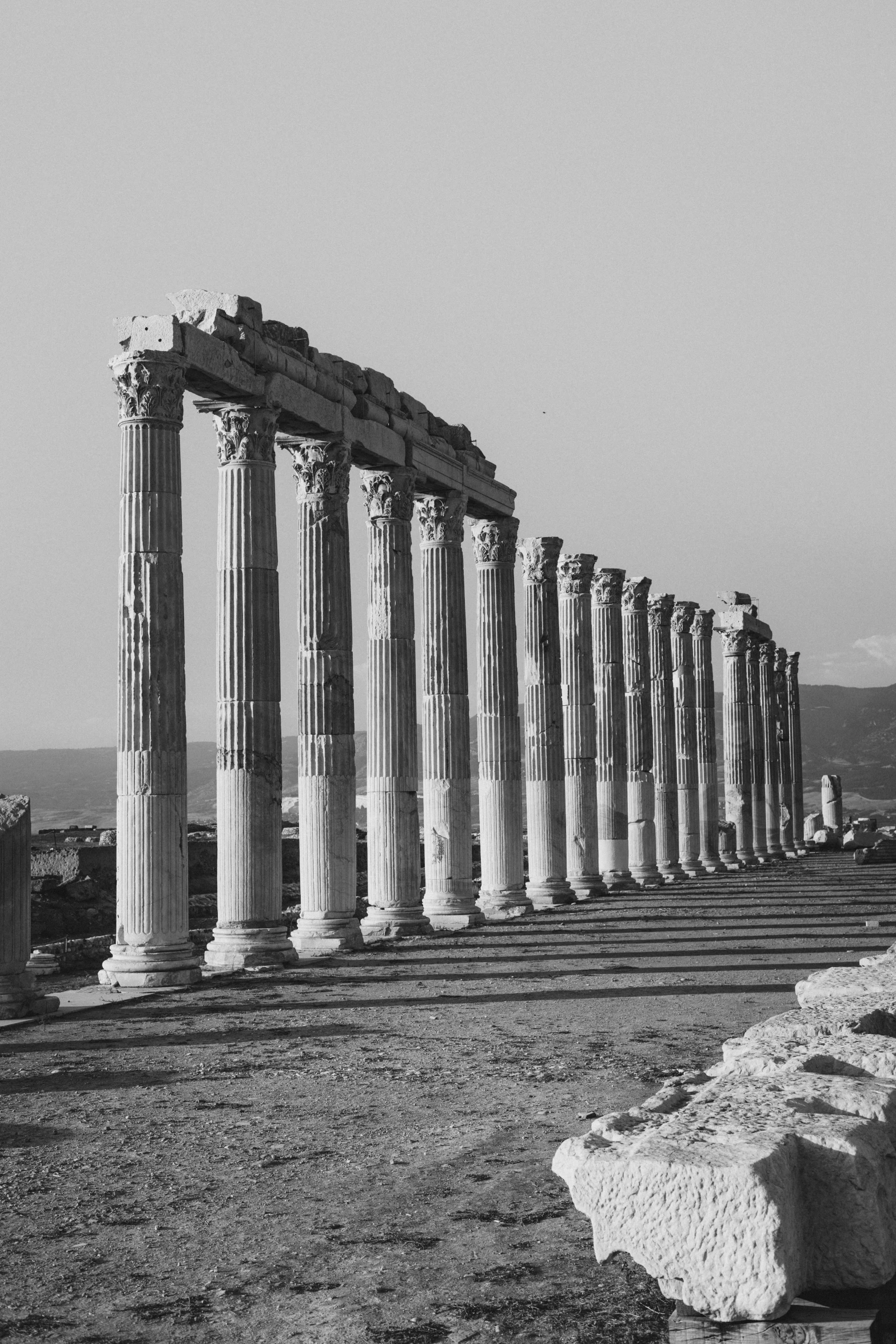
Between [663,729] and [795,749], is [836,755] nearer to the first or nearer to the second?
[795,749]

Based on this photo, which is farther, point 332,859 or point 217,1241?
point 332,859

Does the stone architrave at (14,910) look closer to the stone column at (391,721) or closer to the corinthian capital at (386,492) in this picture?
the stone column at (391,721)

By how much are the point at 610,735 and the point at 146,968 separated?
68.7ft

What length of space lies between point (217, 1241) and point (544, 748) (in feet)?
80.1

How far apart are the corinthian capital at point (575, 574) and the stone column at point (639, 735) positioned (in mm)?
3856

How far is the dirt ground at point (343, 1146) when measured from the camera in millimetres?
6570

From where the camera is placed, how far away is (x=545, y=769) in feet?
104

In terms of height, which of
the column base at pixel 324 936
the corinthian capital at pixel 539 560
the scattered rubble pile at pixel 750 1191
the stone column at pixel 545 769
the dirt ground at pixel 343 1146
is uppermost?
the corinthian capital at pixel 539 560

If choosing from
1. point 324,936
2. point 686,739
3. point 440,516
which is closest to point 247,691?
point 324,936

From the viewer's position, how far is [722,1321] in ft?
19.7

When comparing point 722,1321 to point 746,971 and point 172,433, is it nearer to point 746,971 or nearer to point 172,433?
point 746,971

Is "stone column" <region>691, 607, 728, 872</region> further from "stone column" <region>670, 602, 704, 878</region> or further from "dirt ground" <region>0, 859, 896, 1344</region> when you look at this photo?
"dirt ground" <region>0, 859, 896, 1344</region>

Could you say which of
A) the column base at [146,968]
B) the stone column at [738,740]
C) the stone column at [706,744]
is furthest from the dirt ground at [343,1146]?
the stone column at [738,740]

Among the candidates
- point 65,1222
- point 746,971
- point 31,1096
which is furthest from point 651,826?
point 65,1222
